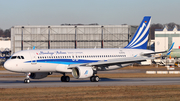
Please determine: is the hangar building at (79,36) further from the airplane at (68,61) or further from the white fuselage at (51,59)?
the white fuselage at (51,59)

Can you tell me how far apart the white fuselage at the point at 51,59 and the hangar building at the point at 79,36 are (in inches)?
2090

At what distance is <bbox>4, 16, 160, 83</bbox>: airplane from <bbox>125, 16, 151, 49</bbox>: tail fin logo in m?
2.59

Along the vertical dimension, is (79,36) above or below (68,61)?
above

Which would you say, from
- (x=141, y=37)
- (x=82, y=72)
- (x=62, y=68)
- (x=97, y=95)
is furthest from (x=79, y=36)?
(x=97, y=95)

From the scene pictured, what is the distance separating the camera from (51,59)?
123 feet

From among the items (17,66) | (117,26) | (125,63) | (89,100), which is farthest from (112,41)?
(89,100)

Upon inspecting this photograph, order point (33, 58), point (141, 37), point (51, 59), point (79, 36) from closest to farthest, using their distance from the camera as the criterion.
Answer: point (33, 58), point (51, 59), point (141, 37), point (79, 36)

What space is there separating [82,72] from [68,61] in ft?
12.2

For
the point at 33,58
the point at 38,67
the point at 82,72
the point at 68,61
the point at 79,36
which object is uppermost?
the point at 79,36

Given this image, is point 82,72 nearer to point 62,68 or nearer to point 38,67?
point 62,68

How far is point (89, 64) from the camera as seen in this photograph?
37562 mm

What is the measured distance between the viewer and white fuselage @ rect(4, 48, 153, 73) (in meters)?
35.8

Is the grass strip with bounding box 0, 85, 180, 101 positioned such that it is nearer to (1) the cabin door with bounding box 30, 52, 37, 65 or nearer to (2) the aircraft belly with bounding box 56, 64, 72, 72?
(1) the cabin door with bounding box 30, 52, 37, 65

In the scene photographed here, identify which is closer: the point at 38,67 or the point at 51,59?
the point at 38,67
